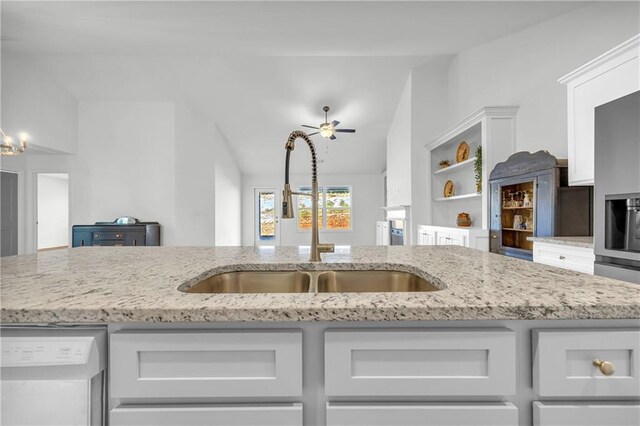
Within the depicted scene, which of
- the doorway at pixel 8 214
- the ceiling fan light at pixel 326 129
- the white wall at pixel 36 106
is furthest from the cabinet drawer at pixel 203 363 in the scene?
the doorway at pixel 8 214

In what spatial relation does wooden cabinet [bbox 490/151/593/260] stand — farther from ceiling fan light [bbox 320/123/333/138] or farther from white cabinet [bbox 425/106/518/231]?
ceiling fan light [bbox 320/123/333/138]

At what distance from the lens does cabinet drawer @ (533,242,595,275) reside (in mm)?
2117

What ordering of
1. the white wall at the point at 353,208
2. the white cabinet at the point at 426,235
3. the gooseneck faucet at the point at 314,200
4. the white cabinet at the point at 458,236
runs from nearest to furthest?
the gooseneck faucet at the point at 314,200, the white cabinet at the point at 458,236, the white cabinet at the point at 426,235, the white wall at the point at 353,208

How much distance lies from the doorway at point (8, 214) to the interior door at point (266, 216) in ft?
16.7

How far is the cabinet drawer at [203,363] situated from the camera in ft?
2.22

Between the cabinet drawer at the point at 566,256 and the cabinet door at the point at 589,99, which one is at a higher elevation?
the cabinet door at the point at 589,99

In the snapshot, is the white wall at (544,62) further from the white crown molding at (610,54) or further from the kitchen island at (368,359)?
the kitchen island at (368,359)

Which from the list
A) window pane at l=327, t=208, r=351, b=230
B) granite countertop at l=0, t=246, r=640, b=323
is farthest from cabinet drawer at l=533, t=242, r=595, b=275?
window pane at l=327, t=208, r=351, b=230

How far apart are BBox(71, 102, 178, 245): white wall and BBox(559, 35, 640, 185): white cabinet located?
18.0 feet

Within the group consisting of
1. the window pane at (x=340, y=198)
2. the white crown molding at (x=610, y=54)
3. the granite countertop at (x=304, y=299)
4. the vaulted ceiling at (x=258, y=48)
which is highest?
the vaulted ceiling at (x=258, y=48)

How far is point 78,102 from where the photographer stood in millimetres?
5711

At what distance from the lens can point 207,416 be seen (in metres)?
0.68

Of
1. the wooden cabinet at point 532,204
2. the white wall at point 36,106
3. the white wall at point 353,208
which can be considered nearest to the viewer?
the wooden cabinet at point 532,204

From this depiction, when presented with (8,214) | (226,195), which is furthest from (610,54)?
(8,214)
